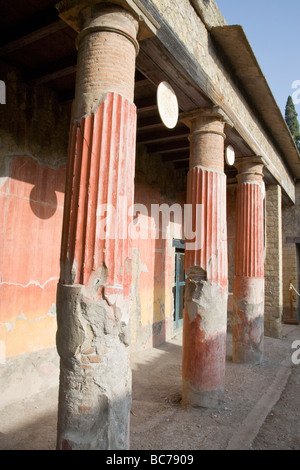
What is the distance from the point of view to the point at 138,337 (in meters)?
6.51

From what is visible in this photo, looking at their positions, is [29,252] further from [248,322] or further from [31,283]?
[248,322]

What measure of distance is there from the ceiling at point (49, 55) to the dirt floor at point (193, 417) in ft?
12.4

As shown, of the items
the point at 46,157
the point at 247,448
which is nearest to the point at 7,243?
the point at 46,157

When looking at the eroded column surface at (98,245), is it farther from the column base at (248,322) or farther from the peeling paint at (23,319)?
the column base at (248,322)

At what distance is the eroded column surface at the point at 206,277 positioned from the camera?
13.3ft

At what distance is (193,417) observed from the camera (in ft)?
12.3

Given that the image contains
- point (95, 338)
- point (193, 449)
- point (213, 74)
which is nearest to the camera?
point (95, 338)

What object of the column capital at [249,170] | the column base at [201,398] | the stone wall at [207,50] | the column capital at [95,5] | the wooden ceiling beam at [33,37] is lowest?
the column base at [201,398]

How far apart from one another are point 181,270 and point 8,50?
6.09m

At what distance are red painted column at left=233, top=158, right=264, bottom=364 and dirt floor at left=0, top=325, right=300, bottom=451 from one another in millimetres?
542

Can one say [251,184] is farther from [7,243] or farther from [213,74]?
[7,243]

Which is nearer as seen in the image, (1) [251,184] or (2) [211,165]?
(2) [211,165]

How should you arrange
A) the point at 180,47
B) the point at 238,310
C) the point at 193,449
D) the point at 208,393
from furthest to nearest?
the point at 238,310 → the point at 208,393 → the point at 180,47 → the point at 193,449

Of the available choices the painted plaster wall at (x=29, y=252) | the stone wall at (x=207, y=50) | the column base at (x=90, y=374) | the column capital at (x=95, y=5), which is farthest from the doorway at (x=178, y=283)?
the column base at (x=90, y=374)
